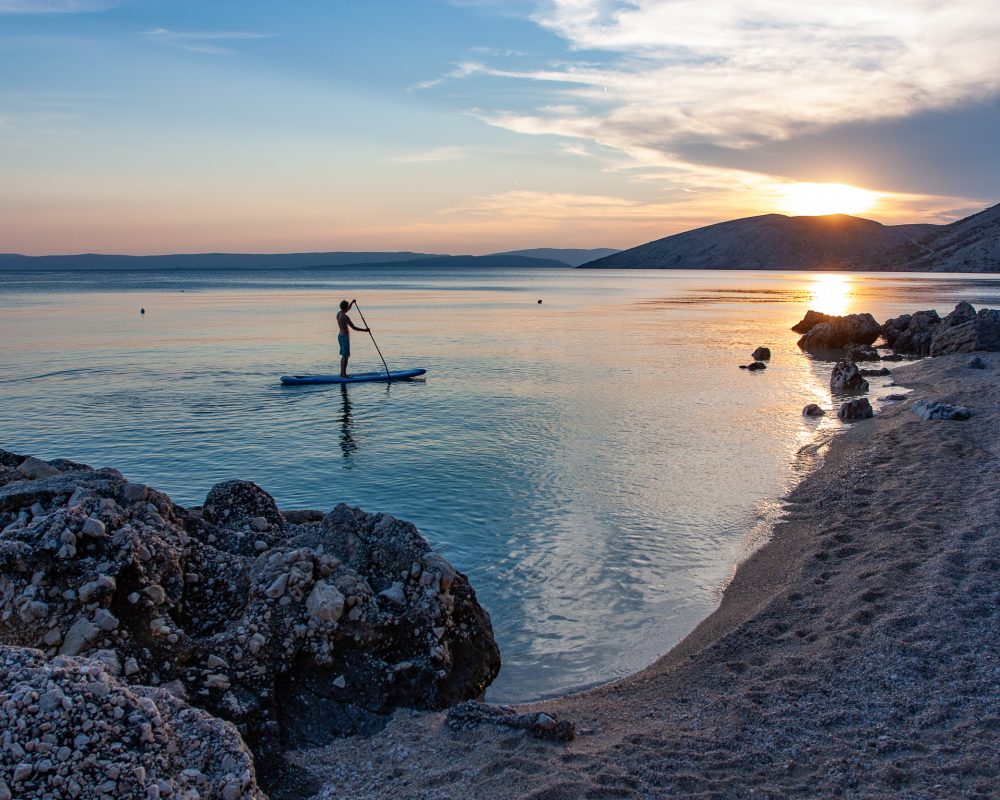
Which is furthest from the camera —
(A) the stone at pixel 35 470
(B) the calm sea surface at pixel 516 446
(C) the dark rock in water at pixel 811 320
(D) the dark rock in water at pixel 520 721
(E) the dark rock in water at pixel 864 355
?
(C) the dark rock in water at pixel 811 320

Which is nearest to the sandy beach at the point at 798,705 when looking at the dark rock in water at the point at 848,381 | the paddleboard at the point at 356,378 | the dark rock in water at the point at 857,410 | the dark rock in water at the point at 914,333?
the dark rock in water at the point at 857,410

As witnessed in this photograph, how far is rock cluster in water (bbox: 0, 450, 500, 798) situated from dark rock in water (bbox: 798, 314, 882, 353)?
32.4 m

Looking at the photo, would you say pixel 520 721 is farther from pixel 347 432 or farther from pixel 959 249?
pixel 959 249

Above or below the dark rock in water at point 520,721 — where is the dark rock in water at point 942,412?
above

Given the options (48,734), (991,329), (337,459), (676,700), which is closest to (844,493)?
(676,700)

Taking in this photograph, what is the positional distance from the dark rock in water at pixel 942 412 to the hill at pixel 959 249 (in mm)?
151625

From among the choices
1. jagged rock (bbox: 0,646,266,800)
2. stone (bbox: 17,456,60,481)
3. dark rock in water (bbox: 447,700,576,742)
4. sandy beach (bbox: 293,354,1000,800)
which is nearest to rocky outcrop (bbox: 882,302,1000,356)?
sandy beach (bbox: 293,354,1000,800)

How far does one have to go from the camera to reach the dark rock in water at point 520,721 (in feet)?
16.2

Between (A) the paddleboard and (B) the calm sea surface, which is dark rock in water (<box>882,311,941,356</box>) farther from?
(A) the paddleboard

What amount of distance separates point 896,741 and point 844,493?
702 cm

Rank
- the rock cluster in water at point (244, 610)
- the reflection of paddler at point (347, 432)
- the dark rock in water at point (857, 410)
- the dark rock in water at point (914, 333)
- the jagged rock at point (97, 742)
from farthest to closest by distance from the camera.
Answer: the dark rock in water at point (914, 333) < the dark rock in water at point (857, 410) < the reflection of paddler at point (347, 432) < the rock cluster in water at point (244, 610) < the jagged rock at point (97, 742)

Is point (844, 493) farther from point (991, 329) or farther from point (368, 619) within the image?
point (991, 329)

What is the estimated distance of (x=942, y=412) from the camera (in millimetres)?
15227

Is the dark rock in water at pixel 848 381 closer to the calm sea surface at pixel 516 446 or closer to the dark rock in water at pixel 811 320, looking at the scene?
the calm sea surface at pixel 516 446
